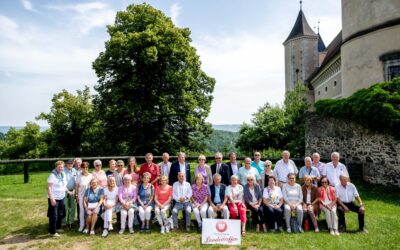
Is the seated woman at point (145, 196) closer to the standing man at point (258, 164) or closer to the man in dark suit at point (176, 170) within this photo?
the man in dark suit at point (176, 170)

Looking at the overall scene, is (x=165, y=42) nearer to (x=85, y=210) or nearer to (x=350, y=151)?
(x=350, y=151)

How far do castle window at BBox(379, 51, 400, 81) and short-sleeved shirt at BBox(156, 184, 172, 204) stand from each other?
1185 centimetres

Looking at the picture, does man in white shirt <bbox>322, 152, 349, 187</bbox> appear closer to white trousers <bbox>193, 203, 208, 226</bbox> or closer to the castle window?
white trousers <bbox>193, 203, 208, 226</bbox>

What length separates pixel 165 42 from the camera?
70.8 ft

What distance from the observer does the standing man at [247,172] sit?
846cm

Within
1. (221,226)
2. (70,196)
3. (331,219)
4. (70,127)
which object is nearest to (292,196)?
(331,219)

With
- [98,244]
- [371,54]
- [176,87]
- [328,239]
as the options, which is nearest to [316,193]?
[328,239]

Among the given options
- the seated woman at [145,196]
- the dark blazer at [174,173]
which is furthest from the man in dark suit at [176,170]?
the seated woman at [145,196]

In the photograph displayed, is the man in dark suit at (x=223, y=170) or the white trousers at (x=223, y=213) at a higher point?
the man in dark suit at (x=223, y=170)

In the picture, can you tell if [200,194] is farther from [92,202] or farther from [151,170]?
[92,202]

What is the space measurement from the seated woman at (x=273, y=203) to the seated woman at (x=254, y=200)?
6.0 inches

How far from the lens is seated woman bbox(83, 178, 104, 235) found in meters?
7.61

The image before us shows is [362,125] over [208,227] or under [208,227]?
over

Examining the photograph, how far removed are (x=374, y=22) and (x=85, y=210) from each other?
14.4 metres
